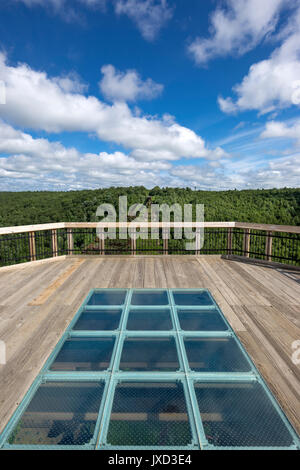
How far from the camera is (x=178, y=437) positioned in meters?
1.88

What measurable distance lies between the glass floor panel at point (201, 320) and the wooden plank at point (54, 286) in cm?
257

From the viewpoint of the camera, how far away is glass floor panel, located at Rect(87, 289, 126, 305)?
4.36 metres

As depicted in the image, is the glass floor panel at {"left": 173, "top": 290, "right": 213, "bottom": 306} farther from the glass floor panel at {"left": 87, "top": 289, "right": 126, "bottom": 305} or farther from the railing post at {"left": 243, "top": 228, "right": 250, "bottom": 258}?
the railing post at {"left": 243, "top": 228, "right": 250, "bottom": 258}

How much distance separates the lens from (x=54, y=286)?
17.1 ft

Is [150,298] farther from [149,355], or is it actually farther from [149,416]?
[149,416]

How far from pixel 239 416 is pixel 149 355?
1134 mm

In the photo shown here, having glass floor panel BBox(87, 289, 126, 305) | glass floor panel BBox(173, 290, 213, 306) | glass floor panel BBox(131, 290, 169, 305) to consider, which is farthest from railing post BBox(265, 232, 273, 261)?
glass floor panel BBox(87, 289, 126, 305)

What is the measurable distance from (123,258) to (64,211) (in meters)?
34.7

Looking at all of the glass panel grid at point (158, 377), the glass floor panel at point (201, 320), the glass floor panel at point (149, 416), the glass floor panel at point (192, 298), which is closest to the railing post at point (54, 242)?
the glass panel grid at point (158, 377)

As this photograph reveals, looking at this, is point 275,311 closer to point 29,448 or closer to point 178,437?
point 178,437

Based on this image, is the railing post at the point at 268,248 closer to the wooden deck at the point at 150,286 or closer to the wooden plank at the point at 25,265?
the wooden deck at the point at 150,286

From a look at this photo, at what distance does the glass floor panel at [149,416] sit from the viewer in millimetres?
1870

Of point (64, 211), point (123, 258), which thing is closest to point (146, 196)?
point (64, 211)

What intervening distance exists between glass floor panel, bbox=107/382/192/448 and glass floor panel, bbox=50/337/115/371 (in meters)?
0.48
